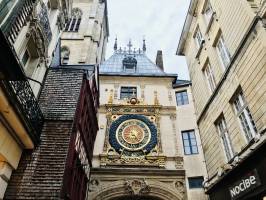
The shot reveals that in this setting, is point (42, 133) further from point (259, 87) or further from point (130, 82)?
point (130, 82)

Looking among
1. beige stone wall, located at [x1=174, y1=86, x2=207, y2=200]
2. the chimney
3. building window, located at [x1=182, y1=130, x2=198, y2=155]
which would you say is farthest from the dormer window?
building window, located at [x1=182, y1=130, x2=198, y2=155]

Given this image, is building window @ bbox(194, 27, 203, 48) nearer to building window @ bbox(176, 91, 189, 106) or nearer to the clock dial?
building window @ bbox(176, 91, 189, 106)

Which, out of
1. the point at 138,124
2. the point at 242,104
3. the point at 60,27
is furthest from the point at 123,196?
the point at 60,27

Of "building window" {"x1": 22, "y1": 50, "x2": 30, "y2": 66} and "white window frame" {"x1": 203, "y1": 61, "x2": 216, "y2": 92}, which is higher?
"white window frame" {"x1": 203, "y1": 61, "x2": 216, "y2": 92}

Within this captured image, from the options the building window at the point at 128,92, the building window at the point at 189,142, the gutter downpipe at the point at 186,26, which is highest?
the gutter downpipe at the point at 186,26

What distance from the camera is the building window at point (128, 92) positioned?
18.8m

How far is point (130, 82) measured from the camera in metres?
19.5

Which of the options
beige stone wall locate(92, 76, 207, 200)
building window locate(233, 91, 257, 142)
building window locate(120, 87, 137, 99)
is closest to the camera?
building window locate(233, 91, 257, 142)

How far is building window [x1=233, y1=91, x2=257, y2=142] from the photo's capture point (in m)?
8.34

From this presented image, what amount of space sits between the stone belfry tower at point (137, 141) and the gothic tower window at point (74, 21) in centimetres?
715

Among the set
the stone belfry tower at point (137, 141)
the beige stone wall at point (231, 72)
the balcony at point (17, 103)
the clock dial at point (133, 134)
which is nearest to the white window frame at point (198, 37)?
the beige stone wall at point (231, 72)

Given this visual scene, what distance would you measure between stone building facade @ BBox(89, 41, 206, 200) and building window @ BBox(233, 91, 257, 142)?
6.29 metres

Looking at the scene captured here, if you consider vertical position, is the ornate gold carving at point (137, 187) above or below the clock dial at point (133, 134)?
below

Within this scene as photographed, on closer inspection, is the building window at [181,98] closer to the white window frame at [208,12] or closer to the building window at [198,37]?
the building window at [198,37]
